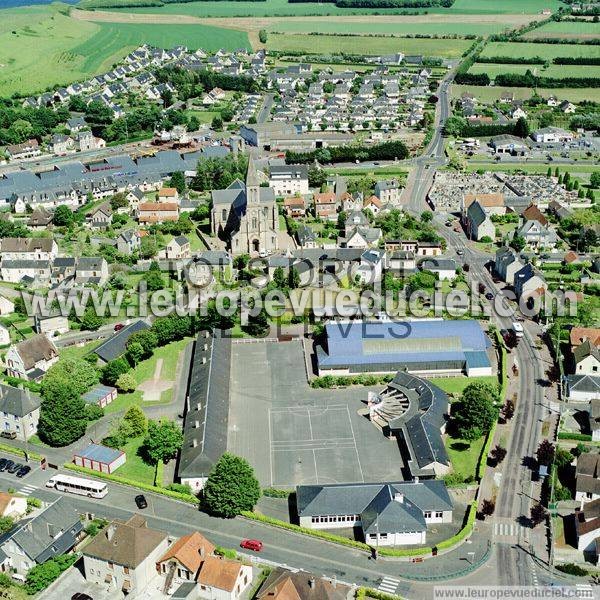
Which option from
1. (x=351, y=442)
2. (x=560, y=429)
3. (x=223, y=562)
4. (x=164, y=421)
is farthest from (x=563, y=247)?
(x=223, y=562)

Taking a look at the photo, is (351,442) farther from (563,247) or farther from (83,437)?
(563,247)

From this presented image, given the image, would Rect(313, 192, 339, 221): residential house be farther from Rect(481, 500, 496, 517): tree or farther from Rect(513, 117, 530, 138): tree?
Rect(481, 500, 496, 517): tree

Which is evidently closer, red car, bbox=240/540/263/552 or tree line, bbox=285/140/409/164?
red car, bbox=240/540/263/552

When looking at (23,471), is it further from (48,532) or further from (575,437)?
(575,437)

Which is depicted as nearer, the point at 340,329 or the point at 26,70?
the point at 340,329

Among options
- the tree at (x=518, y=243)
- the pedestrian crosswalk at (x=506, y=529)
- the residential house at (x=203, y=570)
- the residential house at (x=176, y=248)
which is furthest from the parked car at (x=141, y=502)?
the tree at (x=518, y=243)

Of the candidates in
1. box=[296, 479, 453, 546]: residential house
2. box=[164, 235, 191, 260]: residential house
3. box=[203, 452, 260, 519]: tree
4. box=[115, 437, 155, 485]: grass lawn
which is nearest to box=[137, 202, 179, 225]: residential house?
box=[164, 235, 191, 260]: residential house

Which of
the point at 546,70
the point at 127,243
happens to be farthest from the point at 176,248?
the point at 546,70

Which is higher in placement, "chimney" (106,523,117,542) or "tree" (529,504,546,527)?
"chimney" (106,523,117,542)
